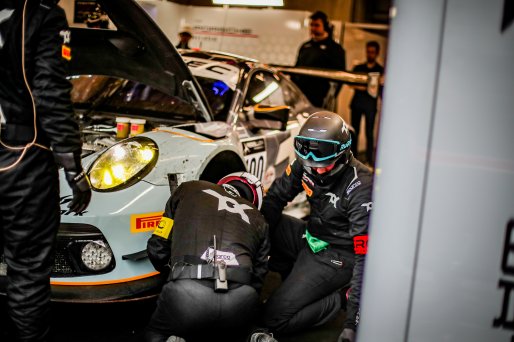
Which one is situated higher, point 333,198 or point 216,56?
point 216,56

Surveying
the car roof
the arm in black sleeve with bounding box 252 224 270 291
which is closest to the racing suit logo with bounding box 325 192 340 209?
the arm in black sleeve with bounding box 252 224 270 291

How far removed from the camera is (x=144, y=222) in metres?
3.57

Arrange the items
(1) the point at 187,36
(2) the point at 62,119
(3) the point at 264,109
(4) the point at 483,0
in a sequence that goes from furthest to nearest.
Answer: (1) the point at 187,36 → (3) the point at 264,109 → (2) the point at 62,119 → (4) the point at 483,0

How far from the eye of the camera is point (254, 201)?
3879 millimetres

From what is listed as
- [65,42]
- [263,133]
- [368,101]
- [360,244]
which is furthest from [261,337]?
[368,101]

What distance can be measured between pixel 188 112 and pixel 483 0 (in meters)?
3.54

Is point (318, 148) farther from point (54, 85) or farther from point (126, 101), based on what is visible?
point (126, 101)

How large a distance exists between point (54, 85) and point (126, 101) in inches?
90.0

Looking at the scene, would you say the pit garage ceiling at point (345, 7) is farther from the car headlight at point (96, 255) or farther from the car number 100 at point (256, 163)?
the car headlight at point (96, 255)

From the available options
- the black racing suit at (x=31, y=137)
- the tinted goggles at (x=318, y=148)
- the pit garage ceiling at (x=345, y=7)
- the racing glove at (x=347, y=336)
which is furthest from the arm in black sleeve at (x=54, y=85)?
the pit garage ceiling at (x=345, y=7)

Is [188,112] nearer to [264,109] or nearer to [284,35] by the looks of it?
[264,109]

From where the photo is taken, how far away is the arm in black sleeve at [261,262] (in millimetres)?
3391

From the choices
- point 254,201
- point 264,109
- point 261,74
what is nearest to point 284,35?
point 261,74

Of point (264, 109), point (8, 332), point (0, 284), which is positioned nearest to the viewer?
point (8, 332)
